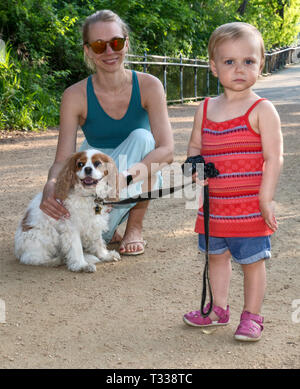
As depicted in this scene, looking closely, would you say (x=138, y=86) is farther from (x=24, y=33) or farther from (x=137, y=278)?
(x=24, y=33)

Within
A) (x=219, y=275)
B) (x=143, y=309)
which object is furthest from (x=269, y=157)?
(x=143, y=309)

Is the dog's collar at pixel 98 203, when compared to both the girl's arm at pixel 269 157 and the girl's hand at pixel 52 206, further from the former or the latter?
the girl's arm at pixel 269 157

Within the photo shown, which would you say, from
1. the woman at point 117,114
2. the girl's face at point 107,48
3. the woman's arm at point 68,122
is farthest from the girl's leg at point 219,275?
the girl's face at point 107,48

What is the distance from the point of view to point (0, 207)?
5738 mm

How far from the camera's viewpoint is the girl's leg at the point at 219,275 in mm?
3100

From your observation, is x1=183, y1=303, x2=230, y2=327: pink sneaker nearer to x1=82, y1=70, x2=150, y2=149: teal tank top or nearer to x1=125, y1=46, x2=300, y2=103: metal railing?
x1=82, y1=70, x2=150, y2=149: teal tank top

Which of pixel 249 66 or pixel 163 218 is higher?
pixel 249 66

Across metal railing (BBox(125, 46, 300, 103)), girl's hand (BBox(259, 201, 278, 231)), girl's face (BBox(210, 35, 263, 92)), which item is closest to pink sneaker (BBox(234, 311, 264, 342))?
girl's hand (BBox(259, 201, 278, 231))

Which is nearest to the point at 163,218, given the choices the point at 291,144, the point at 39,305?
the point at 39,305

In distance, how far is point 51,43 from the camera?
12.4m

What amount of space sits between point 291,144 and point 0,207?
517 cm

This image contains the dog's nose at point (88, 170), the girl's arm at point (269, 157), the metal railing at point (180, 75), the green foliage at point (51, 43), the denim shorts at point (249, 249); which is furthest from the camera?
the metal railing at point (180, 75)

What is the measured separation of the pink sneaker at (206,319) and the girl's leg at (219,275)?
0.02m

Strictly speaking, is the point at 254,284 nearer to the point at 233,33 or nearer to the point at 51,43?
the point at 233,33
